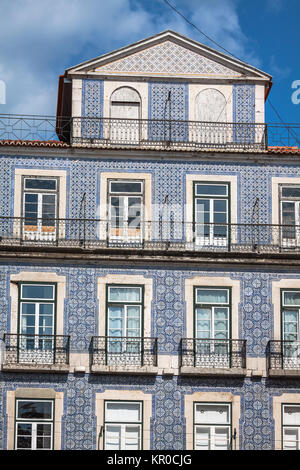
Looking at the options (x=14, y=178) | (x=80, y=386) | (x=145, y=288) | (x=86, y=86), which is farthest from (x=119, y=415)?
(x=86, y=86)

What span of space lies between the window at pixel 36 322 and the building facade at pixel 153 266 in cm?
3

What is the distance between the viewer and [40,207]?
3159 centimetres

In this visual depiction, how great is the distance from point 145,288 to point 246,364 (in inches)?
121

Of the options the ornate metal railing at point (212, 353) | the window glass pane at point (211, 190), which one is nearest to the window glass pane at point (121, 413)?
the ornate metal railing at point (212, 353)

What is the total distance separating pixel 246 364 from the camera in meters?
30.6

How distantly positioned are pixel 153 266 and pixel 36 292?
2929mm

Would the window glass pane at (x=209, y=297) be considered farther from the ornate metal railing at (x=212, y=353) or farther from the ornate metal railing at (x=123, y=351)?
the ornate metal railing at (x=123, y=351)

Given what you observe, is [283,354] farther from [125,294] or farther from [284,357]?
[125,294]

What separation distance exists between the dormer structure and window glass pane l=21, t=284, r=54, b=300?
392 centimetres

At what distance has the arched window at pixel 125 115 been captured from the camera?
106 ft

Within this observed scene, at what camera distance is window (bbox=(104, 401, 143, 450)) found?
30.0 metres

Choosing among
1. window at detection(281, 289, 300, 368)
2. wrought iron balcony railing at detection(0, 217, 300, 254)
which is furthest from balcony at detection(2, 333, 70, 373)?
window at detection(281, 289, 300, 368)

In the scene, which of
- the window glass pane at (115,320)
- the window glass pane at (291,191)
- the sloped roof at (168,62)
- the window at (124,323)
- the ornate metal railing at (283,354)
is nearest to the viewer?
the window at (124,323)
